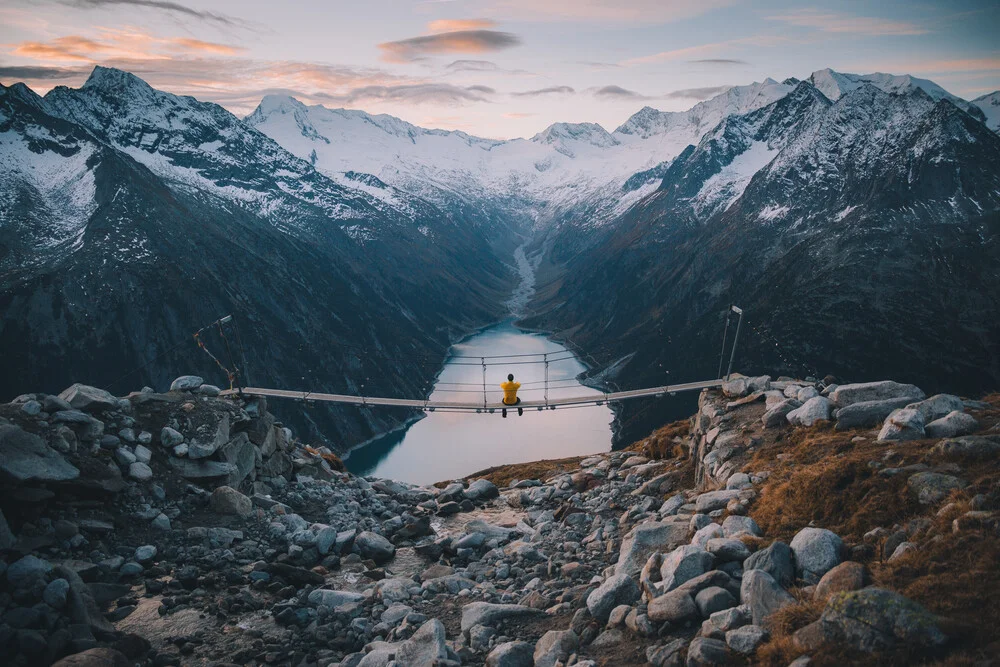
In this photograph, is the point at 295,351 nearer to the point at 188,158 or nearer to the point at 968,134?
the point at 188,158

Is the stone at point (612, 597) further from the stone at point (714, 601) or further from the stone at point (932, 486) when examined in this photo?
the stone at point (932, 486)

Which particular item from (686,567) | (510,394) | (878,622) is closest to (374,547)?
(686,567)

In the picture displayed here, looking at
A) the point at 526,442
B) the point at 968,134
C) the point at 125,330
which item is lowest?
the point at 526,442

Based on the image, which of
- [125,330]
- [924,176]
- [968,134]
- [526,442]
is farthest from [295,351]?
[968,134]

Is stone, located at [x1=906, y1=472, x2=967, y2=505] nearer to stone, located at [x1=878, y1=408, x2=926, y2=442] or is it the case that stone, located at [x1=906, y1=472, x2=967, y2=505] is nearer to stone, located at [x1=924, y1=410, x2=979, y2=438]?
stone, located at [x1=878, y1=408, x2=926, y2=442]

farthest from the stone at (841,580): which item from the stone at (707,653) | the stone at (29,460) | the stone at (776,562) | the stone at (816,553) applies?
the stone at (29,460)

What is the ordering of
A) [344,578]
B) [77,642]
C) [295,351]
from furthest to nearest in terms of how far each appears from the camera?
[295,351] → [344,578] → [77,642]

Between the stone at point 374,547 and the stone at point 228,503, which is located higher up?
the stone at point 228,503
